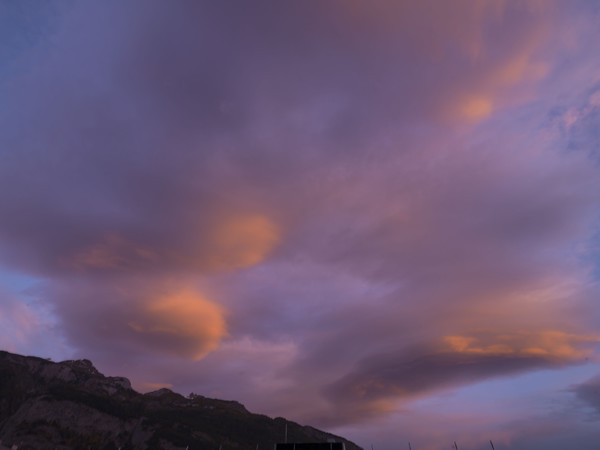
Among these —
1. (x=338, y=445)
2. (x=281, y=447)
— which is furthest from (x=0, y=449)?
(x=338, y=445)

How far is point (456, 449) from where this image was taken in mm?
174125

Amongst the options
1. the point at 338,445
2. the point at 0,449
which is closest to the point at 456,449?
the point at 338,445

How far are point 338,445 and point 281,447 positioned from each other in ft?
42.1

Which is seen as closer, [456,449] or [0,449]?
[0,449]

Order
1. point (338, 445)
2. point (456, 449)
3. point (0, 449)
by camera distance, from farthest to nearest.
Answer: point (456, 449)
point (0, 449)
point (338, 445)

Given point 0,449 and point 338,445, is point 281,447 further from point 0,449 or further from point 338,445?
point 0,449

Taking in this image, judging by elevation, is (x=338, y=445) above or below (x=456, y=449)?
below

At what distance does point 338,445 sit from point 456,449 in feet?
414

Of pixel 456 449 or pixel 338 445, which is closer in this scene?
pixel 338 445

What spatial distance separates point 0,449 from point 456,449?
17949 centimetres

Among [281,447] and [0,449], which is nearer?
[281,447]

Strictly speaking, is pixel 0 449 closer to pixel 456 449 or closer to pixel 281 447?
pixel 281 447

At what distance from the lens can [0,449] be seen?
4321 inches

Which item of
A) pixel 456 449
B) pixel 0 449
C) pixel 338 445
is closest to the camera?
pixel 338 445
